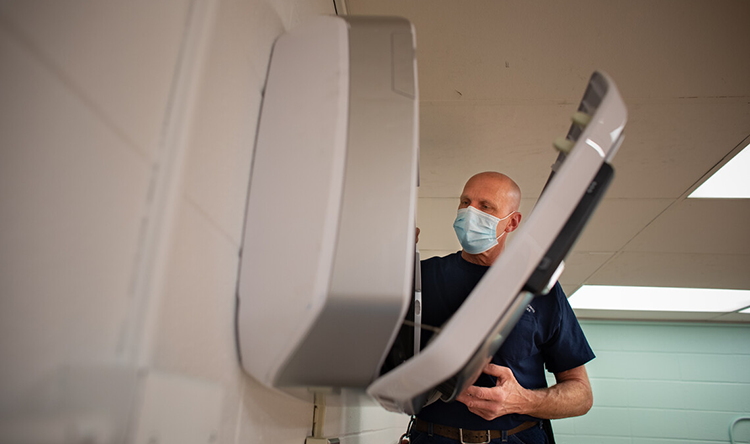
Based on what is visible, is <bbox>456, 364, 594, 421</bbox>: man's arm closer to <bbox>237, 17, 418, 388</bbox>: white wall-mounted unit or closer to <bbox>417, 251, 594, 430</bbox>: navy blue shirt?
<bbox>417, 251, 594, 430</bbox>: navy blue shirt

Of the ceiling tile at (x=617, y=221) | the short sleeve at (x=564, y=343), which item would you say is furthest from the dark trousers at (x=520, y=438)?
the ceiling tile at (x=617, y=221)

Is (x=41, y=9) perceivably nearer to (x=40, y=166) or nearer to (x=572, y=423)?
(x=40, y=166)

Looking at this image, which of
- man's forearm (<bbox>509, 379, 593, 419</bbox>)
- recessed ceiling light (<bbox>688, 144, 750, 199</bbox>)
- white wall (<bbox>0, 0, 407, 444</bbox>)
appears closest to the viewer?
white wall (<bbox>0, 0, 407, 444</bbox>)

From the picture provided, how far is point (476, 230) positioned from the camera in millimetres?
1113

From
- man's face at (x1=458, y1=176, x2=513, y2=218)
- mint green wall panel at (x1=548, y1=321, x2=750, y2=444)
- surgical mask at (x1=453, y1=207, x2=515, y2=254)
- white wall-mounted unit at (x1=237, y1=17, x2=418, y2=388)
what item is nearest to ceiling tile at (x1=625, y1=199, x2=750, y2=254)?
man's face at (x1=458, y1=176, x2=513, y2=218)

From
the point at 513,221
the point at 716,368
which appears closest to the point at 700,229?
the point at 513,221

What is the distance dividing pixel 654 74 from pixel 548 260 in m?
1.39

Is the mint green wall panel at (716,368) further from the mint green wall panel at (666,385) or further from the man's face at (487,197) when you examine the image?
the man's face at (487,197)

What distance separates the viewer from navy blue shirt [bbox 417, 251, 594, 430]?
3.69 ft

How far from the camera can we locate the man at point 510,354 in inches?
A: 43.4

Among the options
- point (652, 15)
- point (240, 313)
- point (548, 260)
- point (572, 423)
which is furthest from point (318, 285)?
point (572, 423)

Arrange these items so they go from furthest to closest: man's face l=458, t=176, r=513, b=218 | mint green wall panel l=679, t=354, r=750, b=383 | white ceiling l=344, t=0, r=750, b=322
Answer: mint green wall panel l=679, t=354, r=750, b=383 < white ceiling l=344, t=0, r=750, b=322 < man's face l=458, t=176, r=513, b=218

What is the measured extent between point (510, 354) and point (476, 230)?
32 centimetres

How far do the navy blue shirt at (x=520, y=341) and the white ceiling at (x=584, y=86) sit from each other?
2.56 ft
